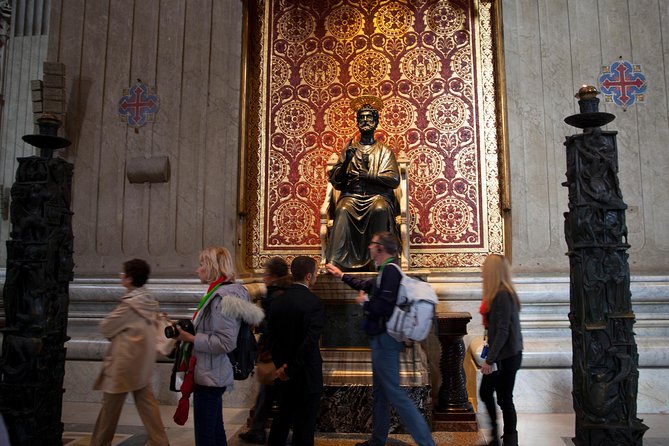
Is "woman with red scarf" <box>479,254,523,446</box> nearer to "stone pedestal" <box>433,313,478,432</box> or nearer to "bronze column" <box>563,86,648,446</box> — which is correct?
"bronze column" <box>563,86,648,446</box>

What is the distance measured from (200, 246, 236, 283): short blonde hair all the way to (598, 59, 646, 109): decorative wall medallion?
498 centimetres

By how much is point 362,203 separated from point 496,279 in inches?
95.7

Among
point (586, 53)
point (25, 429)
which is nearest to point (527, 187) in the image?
point (586, 53)

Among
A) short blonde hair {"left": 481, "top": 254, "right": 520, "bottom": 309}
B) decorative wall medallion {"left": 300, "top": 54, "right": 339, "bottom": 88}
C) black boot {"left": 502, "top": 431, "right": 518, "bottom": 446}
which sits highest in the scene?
decorative wall medallion {"left": 300, "top": 54, "right": 339, "bottom": 88}

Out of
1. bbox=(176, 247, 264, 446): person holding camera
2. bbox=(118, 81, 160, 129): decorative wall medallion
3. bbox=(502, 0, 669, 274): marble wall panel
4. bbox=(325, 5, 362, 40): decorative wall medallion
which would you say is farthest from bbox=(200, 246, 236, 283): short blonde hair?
bbox=(325, 5, 362, 40): decorative wall medallion

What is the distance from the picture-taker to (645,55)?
6254 mm

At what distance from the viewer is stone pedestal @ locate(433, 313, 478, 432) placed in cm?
463

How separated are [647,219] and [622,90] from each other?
4.77 feet

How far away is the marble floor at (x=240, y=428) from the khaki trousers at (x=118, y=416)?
2.40 feet

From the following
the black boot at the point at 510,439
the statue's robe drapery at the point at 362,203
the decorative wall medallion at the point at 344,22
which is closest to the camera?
the black boot at the point at 510,439

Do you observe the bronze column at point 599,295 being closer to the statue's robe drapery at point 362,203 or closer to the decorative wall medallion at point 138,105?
the statue's robe drapery at point 362,203

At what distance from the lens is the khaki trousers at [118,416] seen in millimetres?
3312

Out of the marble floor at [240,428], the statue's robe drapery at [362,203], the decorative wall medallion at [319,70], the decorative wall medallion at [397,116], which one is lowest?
the marble floor at [240,428]

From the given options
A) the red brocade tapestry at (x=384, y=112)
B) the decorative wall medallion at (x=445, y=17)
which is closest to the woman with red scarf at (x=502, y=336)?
the red brocade tapestry at (x=384, y=112)
